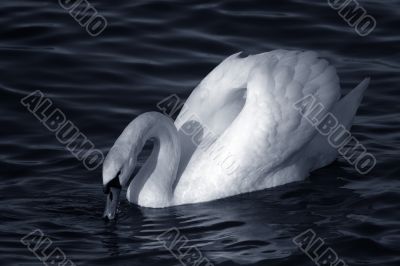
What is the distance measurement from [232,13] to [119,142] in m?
6.01

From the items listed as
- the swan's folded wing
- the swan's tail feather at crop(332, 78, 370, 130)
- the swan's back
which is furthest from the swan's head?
the swan's tail feather at crop(332, 78, 370, 130)

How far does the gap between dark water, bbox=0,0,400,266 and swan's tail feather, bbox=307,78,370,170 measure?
0.12m

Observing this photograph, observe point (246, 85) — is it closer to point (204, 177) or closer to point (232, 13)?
point (204, 177)

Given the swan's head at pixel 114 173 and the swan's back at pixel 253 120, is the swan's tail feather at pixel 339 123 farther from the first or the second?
the swan's head at pixel 114 173

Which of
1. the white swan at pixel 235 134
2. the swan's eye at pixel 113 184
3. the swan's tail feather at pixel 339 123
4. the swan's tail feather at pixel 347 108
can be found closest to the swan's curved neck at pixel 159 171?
the white swan at pixel 235 134

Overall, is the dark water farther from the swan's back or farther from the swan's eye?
the swan's eye

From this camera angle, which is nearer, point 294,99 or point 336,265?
point 336,265

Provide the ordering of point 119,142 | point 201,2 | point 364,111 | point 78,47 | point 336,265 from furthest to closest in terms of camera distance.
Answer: point 201,2 < point 78,47 < point 364,111 < point 119,142 < point 336,265

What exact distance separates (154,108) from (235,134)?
8.53ft

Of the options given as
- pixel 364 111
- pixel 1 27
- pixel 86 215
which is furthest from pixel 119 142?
pixel 1 27

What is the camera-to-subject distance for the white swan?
11.4 meters

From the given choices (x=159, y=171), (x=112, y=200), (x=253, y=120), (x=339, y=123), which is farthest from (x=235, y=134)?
(x=339, y=123)

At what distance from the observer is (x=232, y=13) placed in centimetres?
1642

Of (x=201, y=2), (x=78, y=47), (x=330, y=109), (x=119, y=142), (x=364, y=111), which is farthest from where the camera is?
(x=201, y=2)
